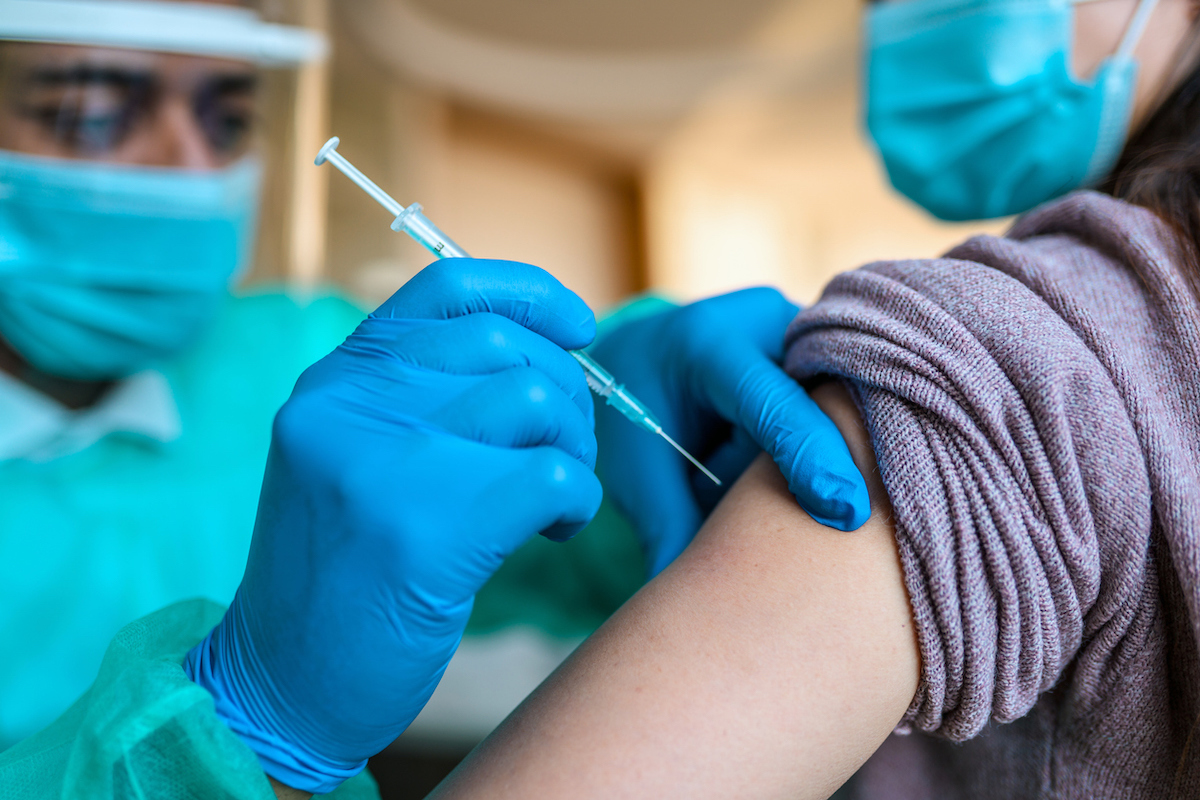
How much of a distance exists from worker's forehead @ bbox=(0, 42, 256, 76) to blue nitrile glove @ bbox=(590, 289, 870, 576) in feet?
2.80

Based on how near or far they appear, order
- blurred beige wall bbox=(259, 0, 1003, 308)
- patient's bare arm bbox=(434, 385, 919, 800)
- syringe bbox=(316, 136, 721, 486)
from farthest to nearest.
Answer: blurred beige wall bbox=(259, 0, 1003, 308) < syringe bbox=(316, 136, 721, 486) < patient's bare arm bbox=(434, 385, 919, 800)

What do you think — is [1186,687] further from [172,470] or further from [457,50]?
[457,50]

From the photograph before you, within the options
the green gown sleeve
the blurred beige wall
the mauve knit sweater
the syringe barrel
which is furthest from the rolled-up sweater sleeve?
the blurred beige wall

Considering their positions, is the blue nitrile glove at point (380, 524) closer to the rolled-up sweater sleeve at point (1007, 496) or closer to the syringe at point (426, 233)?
the syringe at point (426, 233)

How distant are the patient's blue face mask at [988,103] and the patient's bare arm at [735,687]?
0.69 metres

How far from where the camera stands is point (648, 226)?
5.19m

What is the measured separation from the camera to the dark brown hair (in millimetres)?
609

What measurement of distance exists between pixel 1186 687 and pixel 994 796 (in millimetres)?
219

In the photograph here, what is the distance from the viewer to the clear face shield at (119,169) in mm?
1147

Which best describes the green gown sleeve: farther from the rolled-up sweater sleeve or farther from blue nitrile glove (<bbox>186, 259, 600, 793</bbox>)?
the rolled-up sweater sleeve

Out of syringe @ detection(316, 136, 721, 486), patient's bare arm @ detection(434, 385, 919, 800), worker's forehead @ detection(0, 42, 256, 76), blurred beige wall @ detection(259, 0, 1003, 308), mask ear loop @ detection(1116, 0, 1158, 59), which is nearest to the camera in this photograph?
patient's bare arm @ detection(434, 385, 919, 800)

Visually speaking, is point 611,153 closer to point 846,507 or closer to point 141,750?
point 846,507

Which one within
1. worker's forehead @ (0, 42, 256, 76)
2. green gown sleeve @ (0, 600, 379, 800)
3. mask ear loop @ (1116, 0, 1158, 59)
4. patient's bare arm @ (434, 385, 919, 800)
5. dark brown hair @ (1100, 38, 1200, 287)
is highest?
mask ear loop @ (1116, 0, 1158, 59)

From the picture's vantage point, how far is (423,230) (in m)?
0.67
